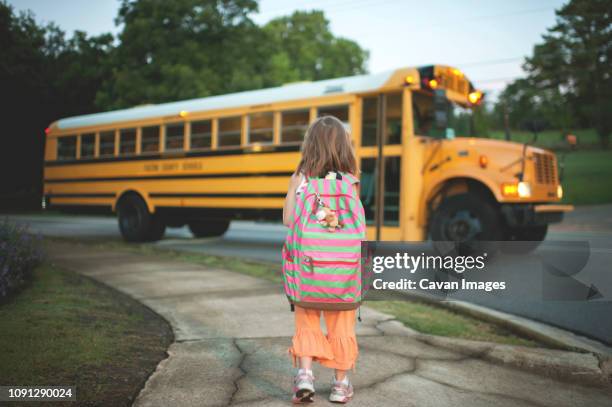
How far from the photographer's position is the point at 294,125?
9328 mm

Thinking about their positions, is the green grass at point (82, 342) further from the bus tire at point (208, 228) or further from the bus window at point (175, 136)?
the bus tire at point (208, 228)

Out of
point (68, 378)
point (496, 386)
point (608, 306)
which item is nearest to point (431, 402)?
point (496, 386)

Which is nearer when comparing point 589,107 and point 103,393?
point 103,393

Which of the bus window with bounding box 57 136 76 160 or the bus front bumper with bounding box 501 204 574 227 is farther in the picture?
the bus window with bounding box 57 136 76 160

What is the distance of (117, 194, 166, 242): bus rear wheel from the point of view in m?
11.3

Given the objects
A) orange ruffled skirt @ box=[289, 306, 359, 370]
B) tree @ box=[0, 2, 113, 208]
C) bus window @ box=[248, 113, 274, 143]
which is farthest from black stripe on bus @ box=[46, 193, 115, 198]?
tree @ box=[0, 2, 113, 208]

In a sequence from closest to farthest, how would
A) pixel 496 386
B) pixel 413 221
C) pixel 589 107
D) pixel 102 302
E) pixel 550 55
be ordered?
pixel 496 386 < pixel 102 302 < pixel 413 221 < pixel 589 107 < pixel 550 55

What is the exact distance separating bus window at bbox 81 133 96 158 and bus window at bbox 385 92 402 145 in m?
6.81

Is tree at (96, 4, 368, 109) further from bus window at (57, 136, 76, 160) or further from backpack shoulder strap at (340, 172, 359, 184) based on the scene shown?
backpack shoulder strap at (340, 172, 359, 184)

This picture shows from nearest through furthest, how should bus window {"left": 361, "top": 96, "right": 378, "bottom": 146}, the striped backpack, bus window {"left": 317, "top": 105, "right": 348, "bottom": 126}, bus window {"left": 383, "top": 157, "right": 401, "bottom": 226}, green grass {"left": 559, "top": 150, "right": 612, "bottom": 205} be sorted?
the striped backpack → bus window {"left": 383, "top": 157, "right": 401, "bottom": 226} → bus window {"left": 361, "top": 96, "right": 378, "bottom": 146} → bus window {"left": 317, "top": 105, "right": 348, "bottom": 126} → green grass {"left": 559, "top": 150, "right": 612, "bottom": 205}

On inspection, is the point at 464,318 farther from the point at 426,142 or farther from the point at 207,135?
the point at 207,135

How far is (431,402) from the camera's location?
303 cm

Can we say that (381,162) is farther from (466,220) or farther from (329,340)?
(329,340)

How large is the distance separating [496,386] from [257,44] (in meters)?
27.7
